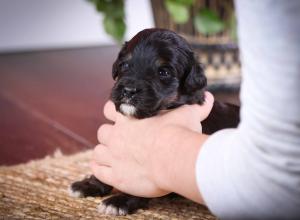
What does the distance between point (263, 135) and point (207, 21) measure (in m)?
2.02

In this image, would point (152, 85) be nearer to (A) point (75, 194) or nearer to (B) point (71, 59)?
(A) point (75, 194)

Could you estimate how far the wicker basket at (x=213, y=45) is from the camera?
115 inches

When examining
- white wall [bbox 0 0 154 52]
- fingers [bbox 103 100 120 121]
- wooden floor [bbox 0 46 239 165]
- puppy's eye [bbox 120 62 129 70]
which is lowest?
wooden floor [bbox 0 46 239 165]

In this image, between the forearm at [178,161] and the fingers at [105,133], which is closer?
the forearm at [178,161]

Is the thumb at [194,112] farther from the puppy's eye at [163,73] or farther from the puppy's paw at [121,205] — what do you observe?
the puppy's paw at [121,205]

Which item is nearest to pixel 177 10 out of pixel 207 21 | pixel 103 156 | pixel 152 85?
pixel 207 21

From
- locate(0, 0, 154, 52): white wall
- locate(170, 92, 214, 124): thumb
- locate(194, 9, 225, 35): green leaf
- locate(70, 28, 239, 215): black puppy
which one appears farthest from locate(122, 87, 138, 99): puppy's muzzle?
locate(0, 0, 154, 52): white wall

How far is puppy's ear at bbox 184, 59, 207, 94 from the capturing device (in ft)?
4.83

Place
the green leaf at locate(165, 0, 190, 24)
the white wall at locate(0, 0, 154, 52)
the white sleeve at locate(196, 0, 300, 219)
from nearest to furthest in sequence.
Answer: the white sleeve at locate(196, 0, 300, 219) < the green leaf at locate(165, 0, 190, 24) < the white wall at locate(0, 0, 154, 52)

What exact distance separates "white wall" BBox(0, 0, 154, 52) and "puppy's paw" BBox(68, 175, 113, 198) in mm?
2754

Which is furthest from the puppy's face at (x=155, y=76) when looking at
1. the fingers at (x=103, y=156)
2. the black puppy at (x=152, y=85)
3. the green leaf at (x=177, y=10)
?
the green leaf at (x=177, y=10)

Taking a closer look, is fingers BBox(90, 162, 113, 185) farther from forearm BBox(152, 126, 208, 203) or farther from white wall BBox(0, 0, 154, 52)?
white wall BBox(0, 0, 154, 52)

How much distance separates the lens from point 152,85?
55.0 inches

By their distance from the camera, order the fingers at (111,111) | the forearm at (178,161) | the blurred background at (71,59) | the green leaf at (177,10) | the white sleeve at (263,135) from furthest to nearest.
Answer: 1. the green leaf at (177,10)
2. the blurred background at (71,59)
3. the fingers at (111,111)
4. the forearm at (178,161)
5. the white sleeve at (263,135)
